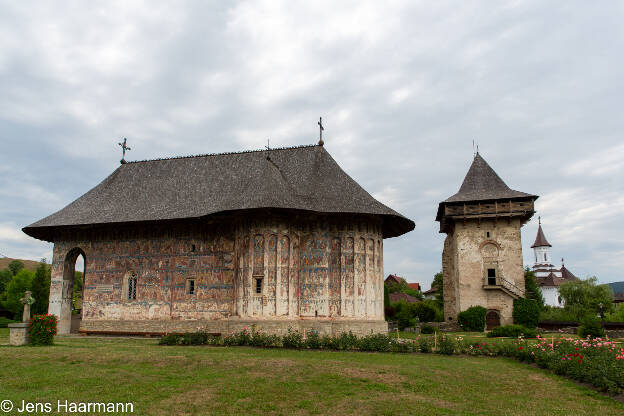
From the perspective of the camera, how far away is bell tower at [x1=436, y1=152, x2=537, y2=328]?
30.4 metres

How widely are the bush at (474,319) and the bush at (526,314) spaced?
193 centimetres

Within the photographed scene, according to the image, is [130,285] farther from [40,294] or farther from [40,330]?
[40,294]

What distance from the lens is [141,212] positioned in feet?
71.7

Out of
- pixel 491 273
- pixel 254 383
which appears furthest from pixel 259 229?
pixel 491 273

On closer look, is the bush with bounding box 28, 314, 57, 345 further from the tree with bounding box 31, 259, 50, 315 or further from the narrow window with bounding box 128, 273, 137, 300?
the tree with bounding box 31, 259, 50, 315

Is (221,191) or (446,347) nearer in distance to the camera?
(446,347)

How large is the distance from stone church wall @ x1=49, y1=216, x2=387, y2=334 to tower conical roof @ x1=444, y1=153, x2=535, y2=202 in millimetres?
13840

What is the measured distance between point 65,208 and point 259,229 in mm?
11855

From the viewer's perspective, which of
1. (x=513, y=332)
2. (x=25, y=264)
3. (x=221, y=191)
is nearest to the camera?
(x=221, y=191)

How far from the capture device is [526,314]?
29250 mm

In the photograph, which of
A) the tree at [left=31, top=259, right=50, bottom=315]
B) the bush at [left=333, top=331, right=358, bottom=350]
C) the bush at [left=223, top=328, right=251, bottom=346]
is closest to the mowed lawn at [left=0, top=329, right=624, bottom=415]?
the bush at [left=333, top=331, right=358, bottom=350]

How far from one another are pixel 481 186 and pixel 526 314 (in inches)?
359

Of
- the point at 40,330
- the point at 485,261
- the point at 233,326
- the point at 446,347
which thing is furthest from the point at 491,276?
the point at 40,330

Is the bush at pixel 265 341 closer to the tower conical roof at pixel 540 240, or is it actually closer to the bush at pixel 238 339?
the bush at pixel 238 339
